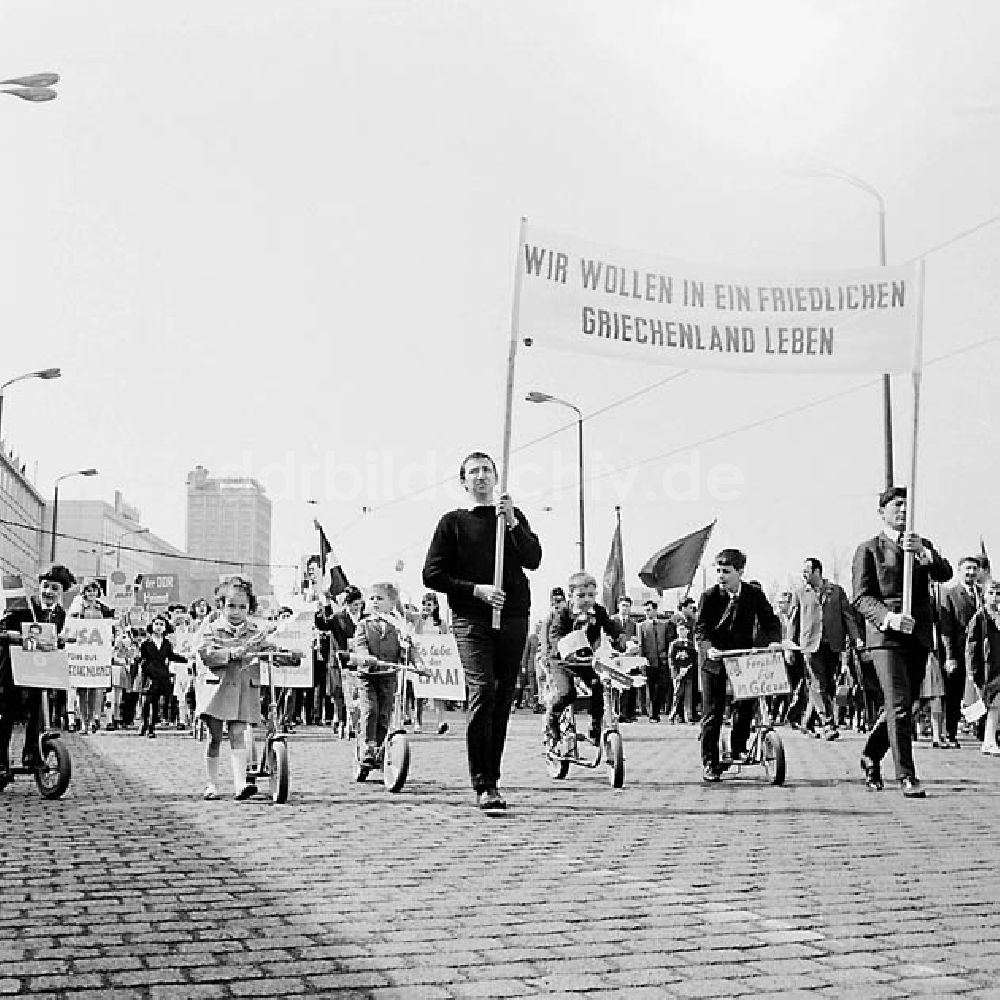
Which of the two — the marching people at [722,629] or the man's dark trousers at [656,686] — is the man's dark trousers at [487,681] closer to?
the marching people at [722,629]

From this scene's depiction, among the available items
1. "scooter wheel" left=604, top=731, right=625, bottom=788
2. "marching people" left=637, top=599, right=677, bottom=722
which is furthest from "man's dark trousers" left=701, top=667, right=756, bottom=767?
"marching people" left=637, top=599, right=677, bottom=722

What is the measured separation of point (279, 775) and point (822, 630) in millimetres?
10422

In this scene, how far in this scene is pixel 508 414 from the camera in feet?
35.4

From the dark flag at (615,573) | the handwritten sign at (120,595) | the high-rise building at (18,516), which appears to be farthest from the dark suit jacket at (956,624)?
the high-rise building at (18,516)

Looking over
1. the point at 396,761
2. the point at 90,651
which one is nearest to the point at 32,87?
the point at 90,651

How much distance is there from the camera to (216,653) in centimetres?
1093

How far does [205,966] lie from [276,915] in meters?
0.89

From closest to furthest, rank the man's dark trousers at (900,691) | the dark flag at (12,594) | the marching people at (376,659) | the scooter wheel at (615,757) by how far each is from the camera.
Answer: the man's dark trousers at (900,691), the scooter wheel at (615,757), the dark flag at (12,594), the marching people at (376,659)

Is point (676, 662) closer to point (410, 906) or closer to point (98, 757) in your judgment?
point (98, 757)

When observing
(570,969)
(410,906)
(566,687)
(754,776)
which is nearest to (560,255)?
(566,687)

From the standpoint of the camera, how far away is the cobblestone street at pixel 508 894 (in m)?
4.62

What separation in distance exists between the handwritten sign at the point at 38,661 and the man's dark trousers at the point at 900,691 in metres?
5.82

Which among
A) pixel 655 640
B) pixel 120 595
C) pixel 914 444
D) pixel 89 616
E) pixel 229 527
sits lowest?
pixel 655 640

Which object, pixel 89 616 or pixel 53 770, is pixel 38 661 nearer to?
pixel 53 770
